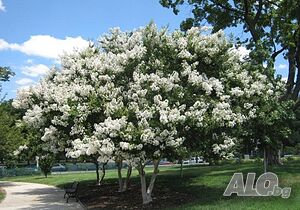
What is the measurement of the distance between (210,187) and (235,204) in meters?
5.36

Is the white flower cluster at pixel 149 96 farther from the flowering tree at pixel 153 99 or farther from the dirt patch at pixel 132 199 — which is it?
the dirt patch at pixel 132 199

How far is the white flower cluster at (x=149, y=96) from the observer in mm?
13344

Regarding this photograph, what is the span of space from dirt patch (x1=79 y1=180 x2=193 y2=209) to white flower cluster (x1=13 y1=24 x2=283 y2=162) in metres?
2.34

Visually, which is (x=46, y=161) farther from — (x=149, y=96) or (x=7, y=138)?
(x=149, y=96)

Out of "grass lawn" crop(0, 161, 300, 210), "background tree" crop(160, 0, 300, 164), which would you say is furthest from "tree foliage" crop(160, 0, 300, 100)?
"grass lawn" crop(0, 161, 300, 210)

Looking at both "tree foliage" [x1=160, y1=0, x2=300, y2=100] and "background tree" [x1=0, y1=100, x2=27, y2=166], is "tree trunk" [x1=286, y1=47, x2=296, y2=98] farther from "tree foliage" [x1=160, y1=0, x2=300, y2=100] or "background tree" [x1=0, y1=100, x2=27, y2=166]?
"background tree" [x1=0, y1=100, x2=27, y2=166]

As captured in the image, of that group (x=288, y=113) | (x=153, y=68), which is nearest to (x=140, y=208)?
(x=153, y=68)

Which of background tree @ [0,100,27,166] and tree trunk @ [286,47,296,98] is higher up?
tree trunk @ [286,47,296,98]

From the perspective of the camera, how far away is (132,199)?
1752cm

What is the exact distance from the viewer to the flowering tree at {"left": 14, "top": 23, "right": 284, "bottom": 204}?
43.8ft

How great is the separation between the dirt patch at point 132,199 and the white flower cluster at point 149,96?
92.3 inches

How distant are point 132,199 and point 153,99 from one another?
529 centimetres

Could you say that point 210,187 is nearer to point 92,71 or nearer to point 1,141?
point 92,71

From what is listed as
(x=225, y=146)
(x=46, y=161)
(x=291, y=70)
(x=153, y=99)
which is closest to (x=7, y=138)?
(x=46, y=161)
